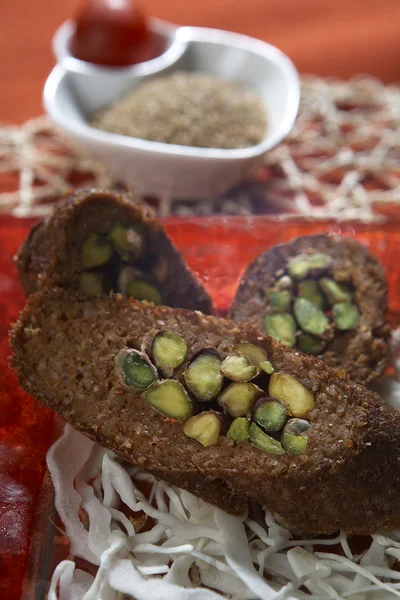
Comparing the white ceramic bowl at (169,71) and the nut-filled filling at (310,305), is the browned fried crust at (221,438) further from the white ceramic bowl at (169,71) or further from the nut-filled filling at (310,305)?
the white ceramic bowl at (169,71)

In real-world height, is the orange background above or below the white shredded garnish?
above

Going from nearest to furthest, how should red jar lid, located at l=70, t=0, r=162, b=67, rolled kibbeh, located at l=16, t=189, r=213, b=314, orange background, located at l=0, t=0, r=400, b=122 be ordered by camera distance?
rolled kibbeh, located at l=16, t=189, r=213, b=314 → red jar lid, located at l=70, t=0, r=162, b=67 → orange background, located at l=0, t=0, r=400, b=122

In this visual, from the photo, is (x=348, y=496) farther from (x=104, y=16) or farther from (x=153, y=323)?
(x=104, y=16)

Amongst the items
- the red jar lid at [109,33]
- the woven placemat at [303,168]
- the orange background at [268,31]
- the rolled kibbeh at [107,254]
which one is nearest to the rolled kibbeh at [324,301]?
the rolled kibbeh at [107,254]

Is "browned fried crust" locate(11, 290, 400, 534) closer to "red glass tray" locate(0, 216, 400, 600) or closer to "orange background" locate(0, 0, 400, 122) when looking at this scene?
"red glass tray" locate(0, 216, 400, 600)

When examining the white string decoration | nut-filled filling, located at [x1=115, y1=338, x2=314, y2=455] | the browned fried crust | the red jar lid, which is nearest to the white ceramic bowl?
the red jar lid

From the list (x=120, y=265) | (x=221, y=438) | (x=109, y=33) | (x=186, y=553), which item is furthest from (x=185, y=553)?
(x=109, y=33)

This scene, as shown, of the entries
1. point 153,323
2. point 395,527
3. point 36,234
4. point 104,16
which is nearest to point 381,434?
point 395,527
